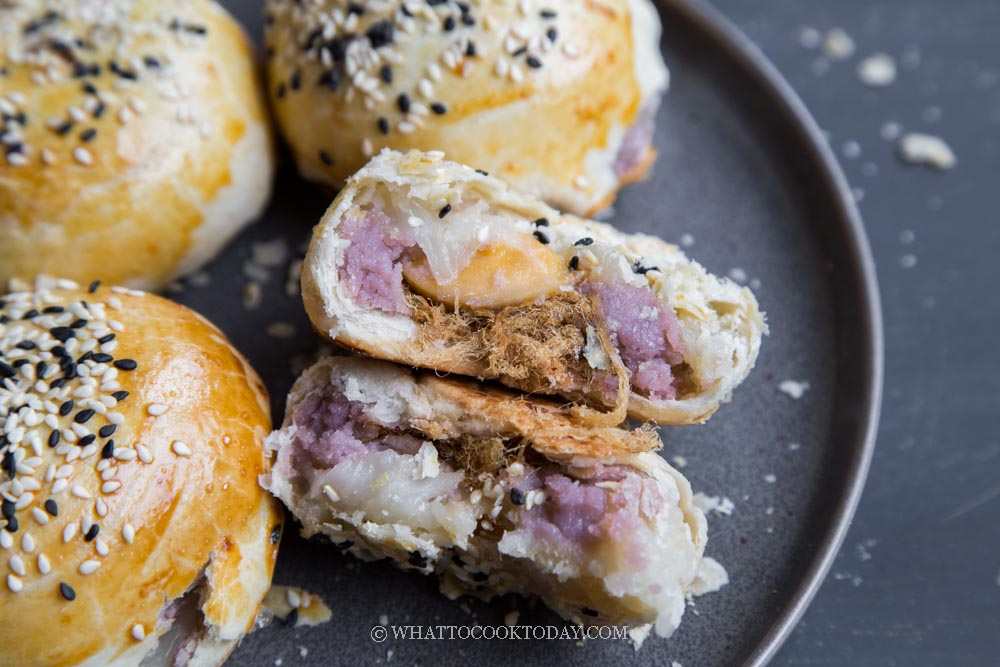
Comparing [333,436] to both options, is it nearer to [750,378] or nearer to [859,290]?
[750,378]

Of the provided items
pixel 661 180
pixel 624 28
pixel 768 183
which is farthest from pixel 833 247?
pixel 624 28

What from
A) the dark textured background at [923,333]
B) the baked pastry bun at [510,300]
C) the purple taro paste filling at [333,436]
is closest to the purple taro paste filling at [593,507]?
the baked pastry bun at [510,300]

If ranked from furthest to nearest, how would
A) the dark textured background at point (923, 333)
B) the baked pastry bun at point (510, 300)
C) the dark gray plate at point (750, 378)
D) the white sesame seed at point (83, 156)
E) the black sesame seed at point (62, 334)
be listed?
1. the dark textured background at point (923, 333)
2. the white sesame seed at point (83, 156)
3. the dark gray plate at point (750, 378)
4. the black sesame seed at point (62, 334)
5. the baked pastry bun at point (510, 300)

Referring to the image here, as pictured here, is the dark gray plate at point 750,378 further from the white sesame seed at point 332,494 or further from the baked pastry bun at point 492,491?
the white sesame seed at point 332,494

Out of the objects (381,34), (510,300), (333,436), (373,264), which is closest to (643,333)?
(510,300)

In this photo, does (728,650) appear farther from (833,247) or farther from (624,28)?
(624,28)

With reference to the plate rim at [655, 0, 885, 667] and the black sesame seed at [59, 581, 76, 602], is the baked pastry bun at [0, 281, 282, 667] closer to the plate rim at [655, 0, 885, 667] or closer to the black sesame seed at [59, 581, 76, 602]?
the black sesame seed at [59, 581, 76, 602]
